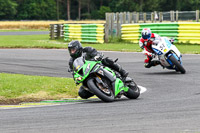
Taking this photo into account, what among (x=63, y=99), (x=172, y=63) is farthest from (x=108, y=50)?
(x=63, y=99)

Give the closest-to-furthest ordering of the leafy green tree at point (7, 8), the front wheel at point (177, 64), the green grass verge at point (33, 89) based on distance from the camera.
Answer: the green grass verge at point (33, 89), the front wheel at point (177, 64), the leafy green tree at point (7, 8)

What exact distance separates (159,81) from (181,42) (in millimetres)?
12477

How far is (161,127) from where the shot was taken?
21.2 feet

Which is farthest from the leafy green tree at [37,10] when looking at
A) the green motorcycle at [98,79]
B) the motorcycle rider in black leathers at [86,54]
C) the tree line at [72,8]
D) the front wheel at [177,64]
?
the green motorcycle at [98,79]

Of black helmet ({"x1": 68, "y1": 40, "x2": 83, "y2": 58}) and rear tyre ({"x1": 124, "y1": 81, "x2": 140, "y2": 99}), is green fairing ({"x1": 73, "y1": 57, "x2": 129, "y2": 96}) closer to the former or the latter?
rear tyre ({"x1": 124, "y1": 81, "x2": 140, "y2": 99})

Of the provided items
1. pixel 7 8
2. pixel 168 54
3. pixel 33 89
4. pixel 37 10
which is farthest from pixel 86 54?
pixel 37 10

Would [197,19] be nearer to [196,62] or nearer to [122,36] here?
[122,36]

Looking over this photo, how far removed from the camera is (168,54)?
14148 mm

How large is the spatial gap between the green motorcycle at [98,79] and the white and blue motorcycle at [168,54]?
15.3ft

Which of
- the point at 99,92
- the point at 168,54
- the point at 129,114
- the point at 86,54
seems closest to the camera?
the point at 129,114

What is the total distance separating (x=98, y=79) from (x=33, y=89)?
2.26 meters

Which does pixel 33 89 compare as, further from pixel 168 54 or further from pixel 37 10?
pixel 37 10

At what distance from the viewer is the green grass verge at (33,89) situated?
1030cm

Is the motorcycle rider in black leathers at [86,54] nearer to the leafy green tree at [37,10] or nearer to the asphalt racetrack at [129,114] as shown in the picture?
the asphalt racetrack at [129,114]
